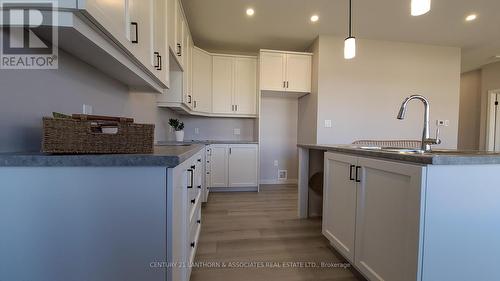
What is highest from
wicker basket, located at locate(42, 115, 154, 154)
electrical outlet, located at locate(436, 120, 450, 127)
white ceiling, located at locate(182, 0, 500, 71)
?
white ceiling, located at locate(182, 0, 500, 71)

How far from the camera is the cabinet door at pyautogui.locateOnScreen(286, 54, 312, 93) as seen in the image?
12.2ft

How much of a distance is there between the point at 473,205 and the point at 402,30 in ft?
10.8

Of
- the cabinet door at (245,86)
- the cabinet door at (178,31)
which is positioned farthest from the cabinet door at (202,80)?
the cabinet door at (178,31)

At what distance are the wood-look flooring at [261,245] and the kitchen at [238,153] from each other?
0.06 ft

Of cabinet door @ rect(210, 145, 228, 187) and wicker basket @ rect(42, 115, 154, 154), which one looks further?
cabinet door @ rect(210, 145, 228, 187)

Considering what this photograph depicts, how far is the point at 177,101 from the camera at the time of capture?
280 centimetres

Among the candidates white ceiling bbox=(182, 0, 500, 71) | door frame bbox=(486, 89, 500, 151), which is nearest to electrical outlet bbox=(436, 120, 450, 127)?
white ceiling bbox=(182, 0, 500, 71)

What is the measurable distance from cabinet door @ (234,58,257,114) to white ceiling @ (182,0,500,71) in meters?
0.39

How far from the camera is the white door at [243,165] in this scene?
3.64 metres

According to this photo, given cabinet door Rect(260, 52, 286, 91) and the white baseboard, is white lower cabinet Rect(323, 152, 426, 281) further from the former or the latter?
the white baseboard

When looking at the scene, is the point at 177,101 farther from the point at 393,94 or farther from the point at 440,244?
the point at 393,94

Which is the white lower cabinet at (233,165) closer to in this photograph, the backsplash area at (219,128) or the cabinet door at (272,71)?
the backsplash area at (219,128)

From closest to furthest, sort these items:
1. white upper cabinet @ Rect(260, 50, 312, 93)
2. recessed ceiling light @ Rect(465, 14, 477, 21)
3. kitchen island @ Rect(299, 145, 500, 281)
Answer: kitchen island @ Rect(299, 145, 500, 281), recessed ceiling light @ Rect(465, 14, 477, 21), white upper cabinet @ Rect(260, 50, 312, 93)

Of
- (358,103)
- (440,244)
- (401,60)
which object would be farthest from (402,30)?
(440,244)
